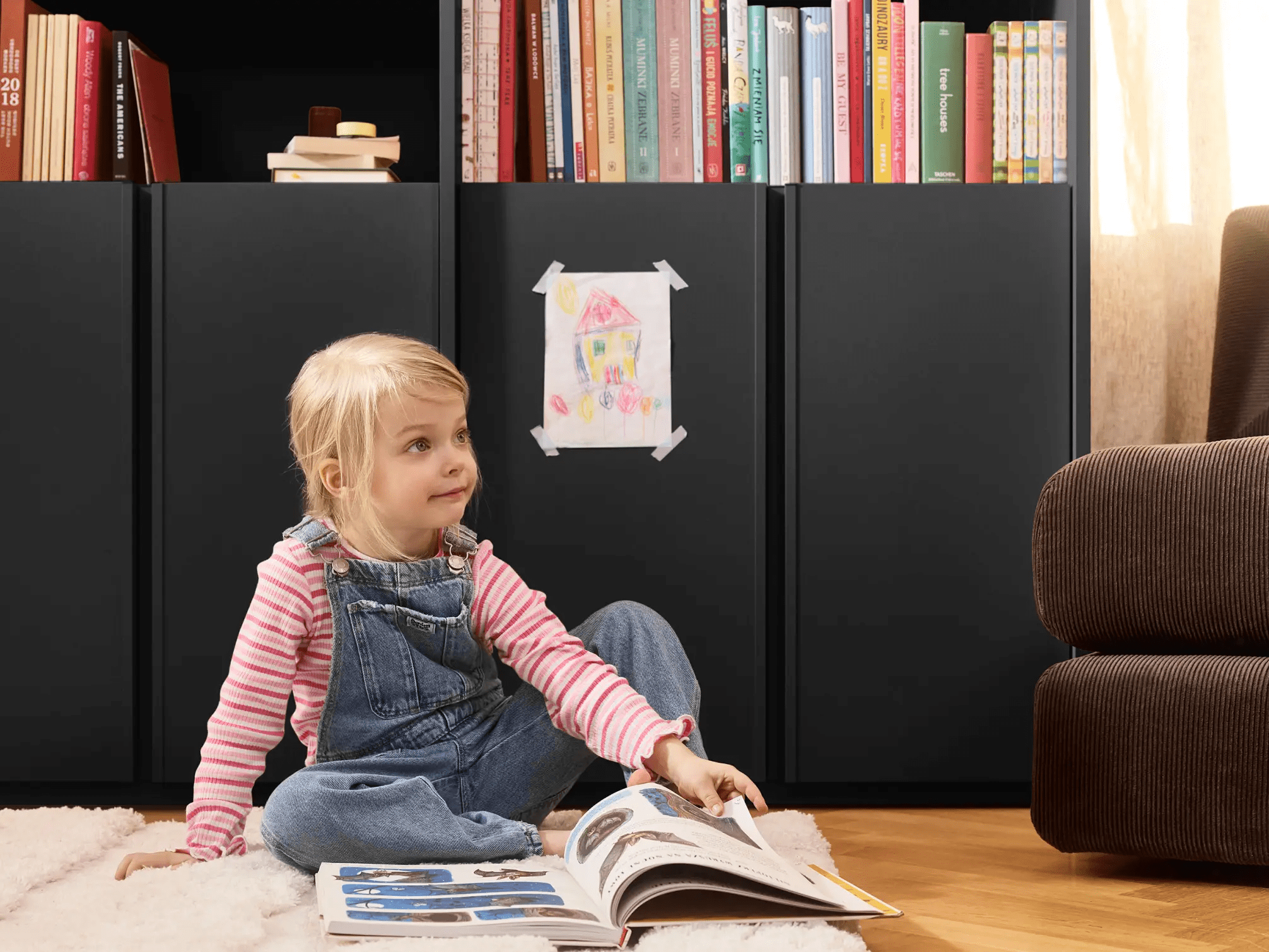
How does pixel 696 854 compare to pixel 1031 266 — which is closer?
pixel 696 854

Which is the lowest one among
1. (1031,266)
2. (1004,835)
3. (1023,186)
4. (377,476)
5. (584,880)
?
(1004,835)

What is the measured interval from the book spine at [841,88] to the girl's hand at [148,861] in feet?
4.13

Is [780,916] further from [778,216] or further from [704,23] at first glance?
[704,23]

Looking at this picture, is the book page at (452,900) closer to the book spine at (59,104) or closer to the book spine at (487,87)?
the book spine at (487,87)

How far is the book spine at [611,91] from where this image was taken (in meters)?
1.72

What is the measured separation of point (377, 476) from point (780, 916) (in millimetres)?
603

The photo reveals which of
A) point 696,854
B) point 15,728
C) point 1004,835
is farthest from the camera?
point 15,728

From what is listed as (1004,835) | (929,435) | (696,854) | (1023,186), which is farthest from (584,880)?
(1023,186)

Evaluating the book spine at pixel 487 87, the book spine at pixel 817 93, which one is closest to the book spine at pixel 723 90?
the book spine at pixel 817 93

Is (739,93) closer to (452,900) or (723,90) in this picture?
(723,90)

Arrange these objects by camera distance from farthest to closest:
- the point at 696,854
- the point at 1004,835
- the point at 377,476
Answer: the point at 1004,835 → the point at 377,476 → the point at 696,854

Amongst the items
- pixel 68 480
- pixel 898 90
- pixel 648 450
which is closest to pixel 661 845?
pixel 648 450

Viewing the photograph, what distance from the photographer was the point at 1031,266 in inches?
66.2

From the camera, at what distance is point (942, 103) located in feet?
5.64
